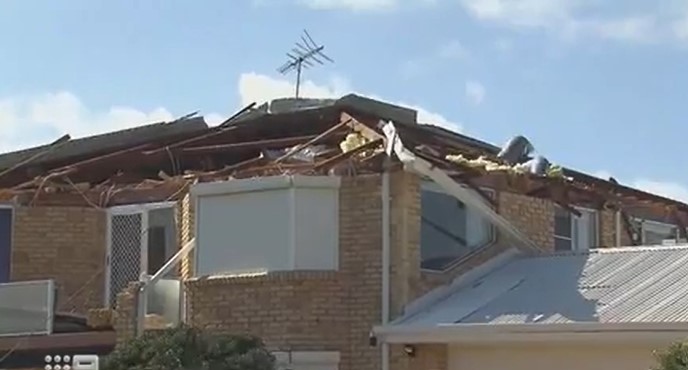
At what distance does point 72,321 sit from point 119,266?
1339 millimetres

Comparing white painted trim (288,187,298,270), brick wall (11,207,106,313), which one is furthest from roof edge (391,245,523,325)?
brick wall (11,207,106,313)

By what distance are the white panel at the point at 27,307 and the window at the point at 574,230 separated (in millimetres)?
7334

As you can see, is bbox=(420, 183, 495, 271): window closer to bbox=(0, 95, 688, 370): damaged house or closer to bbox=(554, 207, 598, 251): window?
bbox=(0, 95, 688, 370): damaged house

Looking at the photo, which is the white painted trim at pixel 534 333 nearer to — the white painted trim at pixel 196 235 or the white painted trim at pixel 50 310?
the white painted trim at pixel 196 235

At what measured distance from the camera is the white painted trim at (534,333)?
14078mm

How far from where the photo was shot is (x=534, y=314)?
1523 cm

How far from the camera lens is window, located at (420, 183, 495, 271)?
17.2 meters

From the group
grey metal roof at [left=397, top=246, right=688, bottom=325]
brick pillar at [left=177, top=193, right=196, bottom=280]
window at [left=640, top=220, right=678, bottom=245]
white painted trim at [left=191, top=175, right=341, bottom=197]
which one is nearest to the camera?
grey metal roof at [left=397, top=246, right=688, bottom=325]

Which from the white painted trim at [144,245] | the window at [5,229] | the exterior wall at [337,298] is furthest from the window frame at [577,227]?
the window at [5,229]

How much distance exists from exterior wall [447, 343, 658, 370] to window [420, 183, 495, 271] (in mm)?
1683

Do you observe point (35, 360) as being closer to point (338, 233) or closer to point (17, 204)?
point (17, 204)

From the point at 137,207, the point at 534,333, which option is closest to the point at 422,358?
the point at 534,333

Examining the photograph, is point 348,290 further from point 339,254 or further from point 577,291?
point 577,291

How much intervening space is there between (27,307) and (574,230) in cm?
821
